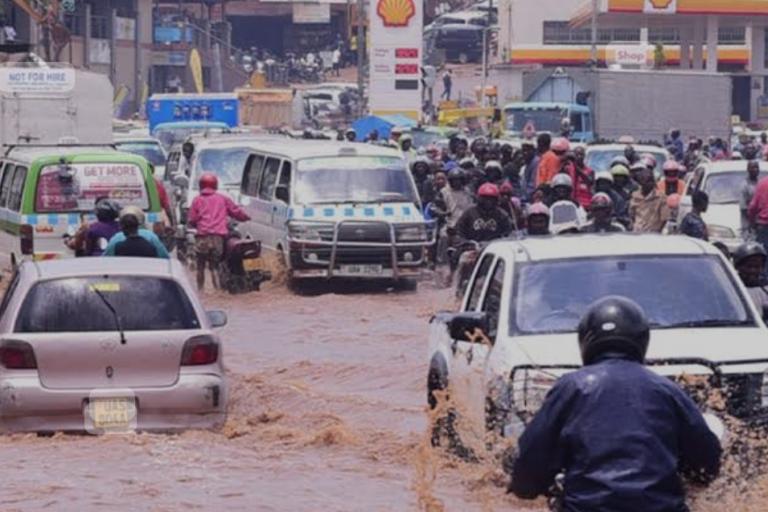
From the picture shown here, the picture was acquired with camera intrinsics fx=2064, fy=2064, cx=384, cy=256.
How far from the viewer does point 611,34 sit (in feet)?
268

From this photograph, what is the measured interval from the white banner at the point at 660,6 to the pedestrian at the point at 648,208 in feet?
121

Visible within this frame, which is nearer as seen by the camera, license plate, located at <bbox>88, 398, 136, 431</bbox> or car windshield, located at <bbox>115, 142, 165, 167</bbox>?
license plate, located at <bbox>88, 398, 136, 431</bbox>

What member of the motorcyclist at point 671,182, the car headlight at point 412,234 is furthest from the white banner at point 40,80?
the motorcyclist at point 671,182

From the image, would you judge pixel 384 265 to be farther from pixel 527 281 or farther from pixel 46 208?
pixel 527 281

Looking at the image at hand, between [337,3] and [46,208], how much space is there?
7290 cm

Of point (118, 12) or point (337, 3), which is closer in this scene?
point (118, 12)

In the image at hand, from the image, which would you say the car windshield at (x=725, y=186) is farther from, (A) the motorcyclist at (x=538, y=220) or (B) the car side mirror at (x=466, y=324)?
(B) the car side mirror at (x=466, y=324)

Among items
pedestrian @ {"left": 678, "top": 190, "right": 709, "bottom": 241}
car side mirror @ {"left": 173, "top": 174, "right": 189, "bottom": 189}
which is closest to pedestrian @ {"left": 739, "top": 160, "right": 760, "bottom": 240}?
pedestrian @ {"left": 678, "top": 190, "right": 709, "bottom": 241}

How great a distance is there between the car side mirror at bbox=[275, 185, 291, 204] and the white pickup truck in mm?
12542

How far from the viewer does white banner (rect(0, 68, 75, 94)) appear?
31.2 m

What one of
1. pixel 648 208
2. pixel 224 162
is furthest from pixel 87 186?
pixel 224 162

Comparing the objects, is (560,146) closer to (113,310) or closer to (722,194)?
(722,194)

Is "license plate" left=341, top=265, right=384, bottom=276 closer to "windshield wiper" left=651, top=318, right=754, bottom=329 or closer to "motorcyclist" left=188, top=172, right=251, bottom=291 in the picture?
"motorcyclist" left=188, top=172, right=251, bottom=291

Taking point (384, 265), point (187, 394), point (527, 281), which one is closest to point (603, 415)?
point (527, 281)
